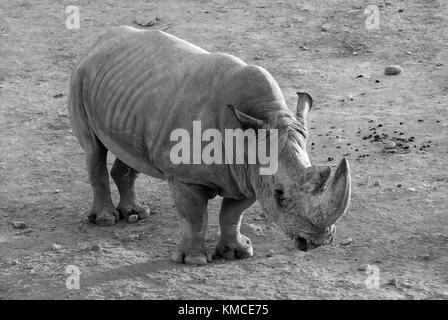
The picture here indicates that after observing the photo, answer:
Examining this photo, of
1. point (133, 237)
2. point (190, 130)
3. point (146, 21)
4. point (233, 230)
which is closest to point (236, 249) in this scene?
point (233, 230)

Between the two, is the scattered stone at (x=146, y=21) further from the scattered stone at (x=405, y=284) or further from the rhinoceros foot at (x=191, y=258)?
the scattered stone at (x=405, y=284)

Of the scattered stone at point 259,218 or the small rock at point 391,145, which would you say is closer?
the scattered stone at point 259,218

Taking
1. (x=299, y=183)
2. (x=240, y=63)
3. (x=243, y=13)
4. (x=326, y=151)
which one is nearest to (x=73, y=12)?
(x=243, y=13)

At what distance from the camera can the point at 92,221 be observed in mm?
9883

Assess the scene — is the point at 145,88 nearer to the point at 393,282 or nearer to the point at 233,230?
the point at 233,230

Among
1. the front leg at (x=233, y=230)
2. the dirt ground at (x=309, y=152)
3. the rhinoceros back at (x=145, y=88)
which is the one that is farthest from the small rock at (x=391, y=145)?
the rhinoceros back at (x=145, y=88)

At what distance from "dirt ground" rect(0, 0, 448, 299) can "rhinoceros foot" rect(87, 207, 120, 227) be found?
7 centimetres

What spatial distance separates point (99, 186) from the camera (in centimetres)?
984

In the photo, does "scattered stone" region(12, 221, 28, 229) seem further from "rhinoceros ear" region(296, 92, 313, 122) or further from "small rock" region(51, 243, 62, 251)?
"rhinoceros ear" region(296, 92, 313, 122)

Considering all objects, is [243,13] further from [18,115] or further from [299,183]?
[299,183]

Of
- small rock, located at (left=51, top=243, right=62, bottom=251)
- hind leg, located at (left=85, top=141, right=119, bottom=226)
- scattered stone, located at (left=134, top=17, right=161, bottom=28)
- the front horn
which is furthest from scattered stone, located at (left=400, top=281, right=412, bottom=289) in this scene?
scattered stone, located at (left=134, top=17, right=161, bottom=28)

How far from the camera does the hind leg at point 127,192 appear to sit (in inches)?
393

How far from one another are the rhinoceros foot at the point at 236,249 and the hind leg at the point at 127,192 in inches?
46.9

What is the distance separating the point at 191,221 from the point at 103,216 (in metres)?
1.31
